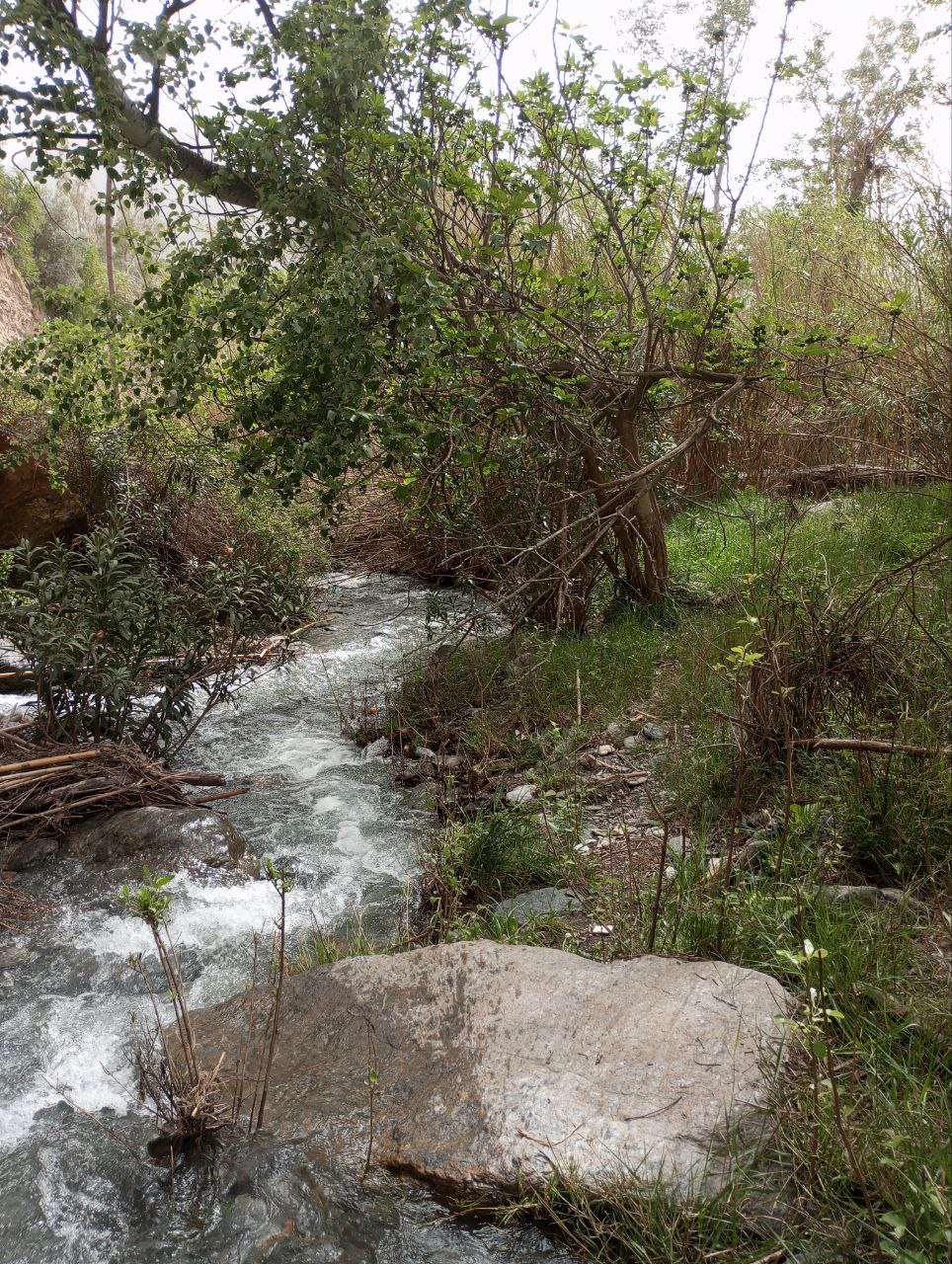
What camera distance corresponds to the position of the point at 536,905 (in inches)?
139

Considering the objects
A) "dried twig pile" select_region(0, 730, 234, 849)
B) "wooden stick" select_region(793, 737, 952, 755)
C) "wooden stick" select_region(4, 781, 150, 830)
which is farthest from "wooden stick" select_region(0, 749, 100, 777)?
"wooden stick" select_region(793, 737, 952, 755)

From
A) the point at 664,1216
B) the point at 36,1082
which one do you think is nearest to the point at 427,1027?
the point at 664,1216

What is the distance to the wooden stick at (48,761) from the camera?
163 inches

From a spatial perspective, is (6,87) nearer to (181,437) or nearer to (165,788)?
(165,788)

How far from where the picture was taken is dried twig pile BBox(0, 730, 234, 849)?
4.20 m

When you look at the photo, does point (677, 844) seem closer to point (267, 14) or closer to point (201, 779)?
point (201, 779)

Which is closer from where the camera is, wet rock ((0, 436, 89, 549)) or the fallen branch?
the fallen branch

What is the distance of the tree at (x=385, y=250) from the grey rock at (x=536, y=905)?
1.47 metres

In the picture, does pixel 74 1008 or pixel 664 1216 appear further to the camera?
pixel 74 1008

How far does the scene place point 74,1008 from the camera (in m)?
3.18

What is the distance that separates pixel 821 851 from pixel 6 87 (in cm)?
447

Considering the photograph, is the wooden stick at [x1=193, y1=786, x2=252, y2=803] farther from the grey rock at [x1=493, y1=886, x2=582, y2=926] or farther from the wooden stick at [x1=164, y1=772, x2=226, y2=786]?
the grey rock at [x1=493, y1=886, x2=582, y2=926]

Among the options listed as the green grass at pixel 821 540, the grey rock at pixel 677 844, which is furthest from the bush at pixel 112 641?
the green grass at pixel 821 540

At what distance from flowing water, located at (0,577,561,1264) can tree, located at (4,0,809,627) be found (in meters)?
1.48
